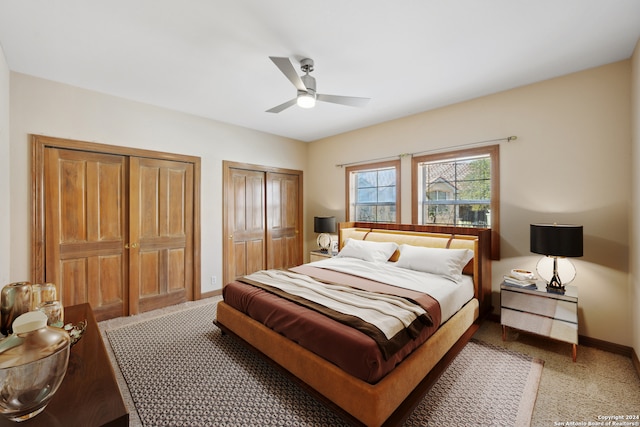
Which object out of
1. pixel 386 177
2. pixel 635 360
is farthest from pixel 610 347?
pixel 386 177

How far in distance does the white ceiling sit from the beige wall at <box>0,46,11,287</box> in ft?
0.74

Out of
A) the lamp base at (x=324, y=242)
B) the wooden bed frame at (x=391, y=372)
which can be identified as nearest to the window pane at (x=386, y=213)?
the lamp base at (x=324, y=242)

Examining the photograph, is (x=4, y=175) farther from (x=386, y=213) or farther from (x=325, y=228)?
(x=386, y=213)

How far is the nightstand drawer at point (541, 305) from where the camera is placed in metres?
2.40

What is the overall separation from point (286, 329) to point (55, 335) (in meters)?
1.35

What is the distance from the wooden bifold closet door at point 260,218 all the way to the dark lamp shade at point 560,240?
383cm

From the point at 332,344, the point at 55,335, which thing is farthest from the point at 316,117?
the point at 55,335

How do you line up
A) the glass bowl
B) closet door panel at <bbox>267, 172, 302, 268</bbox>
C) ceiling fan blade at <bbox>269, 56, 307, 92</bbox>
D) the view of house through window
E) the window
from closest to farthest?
the glass bowl → ceiling fan blade at <bbox>269, 56, 307, 92</bbox> → the view of house through window → the window → closet door panel at <bbox>267, 172, 302, 268</bbox>

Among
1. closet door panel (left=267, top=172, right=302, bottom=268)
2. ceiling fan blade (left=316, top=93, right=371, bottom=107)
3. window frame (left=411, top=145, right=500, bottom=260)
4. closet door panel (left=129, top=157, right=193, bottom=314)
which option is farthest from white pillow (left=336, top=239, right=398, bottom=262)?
closet door panel (left=129, top=157, right=193, bottom=314)

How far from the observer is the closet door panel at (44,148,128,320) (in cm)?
292

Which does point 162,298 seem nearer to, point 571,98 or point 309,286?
point 309,286

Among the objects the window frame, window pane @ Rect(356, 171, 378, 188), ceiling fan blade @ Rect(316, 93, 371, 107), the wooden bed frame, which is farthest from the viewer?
window pane @ Rect(356, 171, 378, 188)

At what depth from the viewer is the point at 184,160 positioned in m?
3.84

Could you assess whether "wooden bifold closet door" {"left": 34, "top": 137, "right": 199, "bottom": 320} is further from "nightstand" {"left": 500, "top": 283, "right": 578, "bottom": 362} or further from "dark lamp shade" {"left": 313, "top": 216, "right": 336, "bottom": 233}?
"nightstand" {"left": 500, "top": 283, "right": 578, "bottom": 362}
